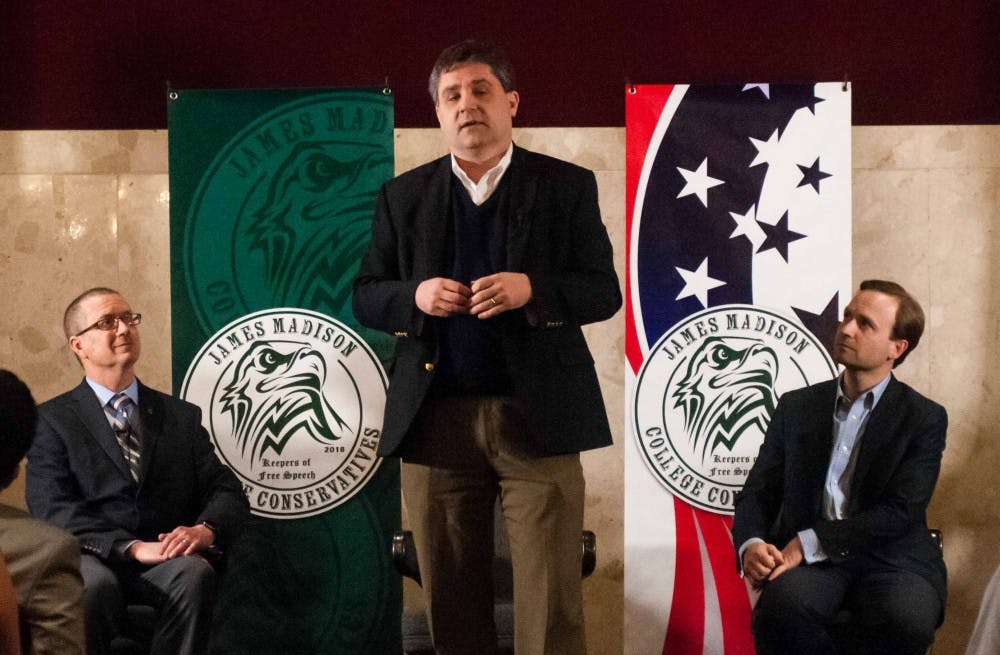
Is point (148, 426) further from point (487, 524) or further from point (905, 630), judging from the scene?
point (905, 630)

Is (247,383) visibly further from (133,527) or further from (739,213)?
Answer: (739,213)

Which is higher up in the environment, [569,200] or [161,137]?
[161,137]

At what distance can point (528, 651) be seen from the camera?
263cm

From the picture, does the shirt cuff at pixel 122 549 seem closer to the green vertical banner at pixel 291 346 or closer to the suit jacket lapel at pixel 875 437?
the green vertical banner at pixel 291 346

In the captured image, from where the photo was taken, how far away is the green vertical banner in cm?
369

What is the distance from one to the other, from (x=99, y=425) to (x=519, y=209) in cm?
145

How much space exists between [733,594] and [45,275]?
2653mm

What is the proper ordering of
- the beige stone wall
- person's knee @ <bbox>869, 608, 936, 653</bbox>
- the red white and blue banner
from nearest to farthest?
person's knee @ <bbox>869, 608, 936, 653</bbox>, the red white and blue banner, the beige stone wall

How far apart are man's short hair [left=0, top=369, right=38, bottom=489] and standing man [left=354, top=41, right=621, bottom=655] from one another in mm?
919

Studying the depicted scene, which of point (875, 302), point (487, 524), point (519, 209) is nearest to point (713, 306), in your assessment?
point (875, 302)

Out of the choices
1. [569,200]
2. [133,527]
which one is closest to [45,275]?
[133,527]

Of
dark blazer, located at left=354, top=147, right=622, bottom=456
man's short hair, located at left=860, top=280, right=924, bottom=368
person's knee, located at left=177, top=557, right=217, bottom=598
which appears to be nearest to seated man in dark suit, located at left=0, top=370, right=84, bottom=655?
dark blazer, located at left=354, top=147, right=622, bottom=456

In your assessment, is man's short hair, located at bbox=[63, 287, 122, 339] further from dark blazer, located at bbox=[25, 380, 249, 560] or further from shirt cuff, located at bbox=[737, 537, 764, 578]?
shirt cuff, located at bbox=[737, 537, 764, 578]

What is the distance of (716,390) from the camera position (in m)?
3.66
